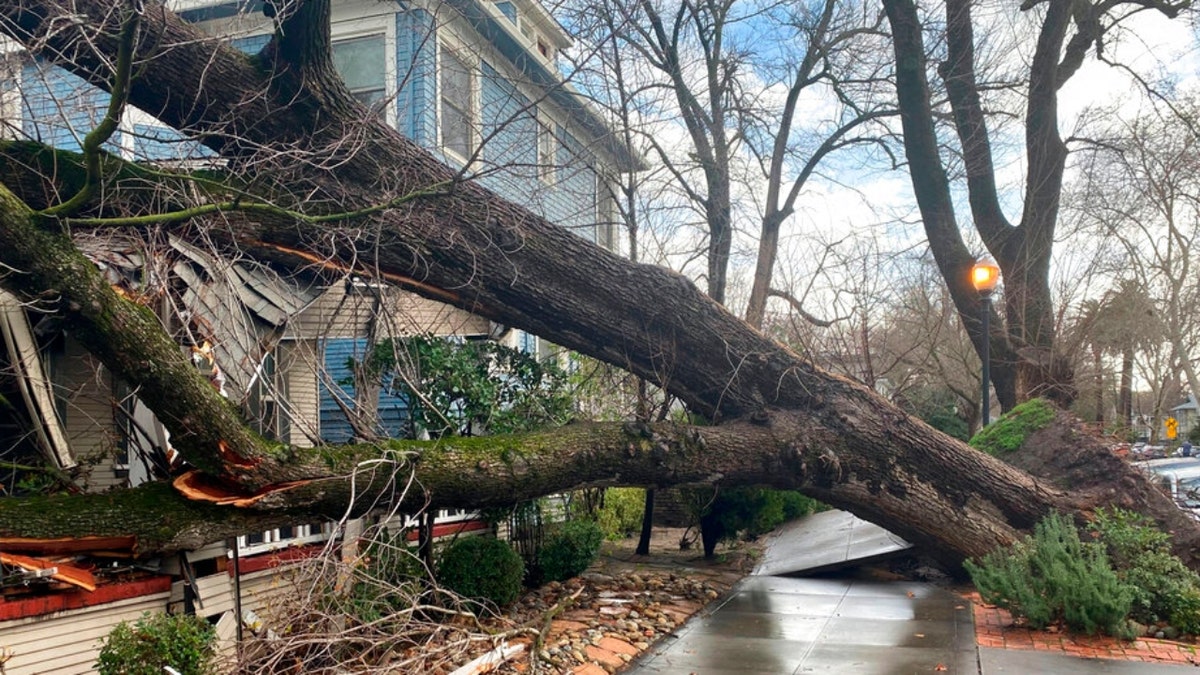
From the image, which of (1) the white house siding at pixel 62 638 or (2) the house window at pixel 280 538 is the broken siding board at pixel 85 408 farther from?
(1) the white house siding at pixel 62 638

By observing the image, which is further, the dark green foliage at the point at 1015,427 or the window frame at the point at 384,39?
the window frame at the point at 384,39

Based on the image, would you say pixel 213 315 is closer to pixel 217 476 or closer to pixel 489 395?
pixel 217 476

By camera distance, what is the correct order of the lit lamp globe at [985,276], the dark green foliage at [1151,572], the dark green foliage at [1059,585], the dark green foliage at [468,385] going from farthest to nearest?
1. the lit lamp globe at [985,276]
2. the dark green foliage at [468,385]
3. the dark green foliage at [1151,572]
4. the dark green foliage at [1059,585]

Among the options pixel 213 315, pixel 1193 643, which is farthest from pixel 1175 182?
pixel 213 315

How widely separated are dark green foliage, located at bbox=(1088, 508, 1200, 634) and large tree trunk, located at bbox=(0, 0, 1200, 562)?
30.7 inches

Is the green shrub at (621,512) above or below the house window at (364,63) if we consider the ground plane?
below

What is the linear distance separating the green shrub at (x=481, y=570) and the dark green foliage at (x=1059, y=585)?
400 cm

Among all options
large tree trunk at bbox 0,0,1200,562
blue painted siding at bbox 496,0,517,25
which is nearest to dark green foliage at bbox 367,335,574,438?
large tree trunk at bbox 0,0,1200,562

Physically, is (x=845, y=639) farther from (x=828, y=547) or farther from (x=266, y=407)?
(x=266, y=407)

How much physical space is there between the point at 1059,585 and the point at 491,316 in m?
5.26

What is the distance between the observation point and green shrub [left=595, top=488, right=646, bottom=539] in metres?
12.6

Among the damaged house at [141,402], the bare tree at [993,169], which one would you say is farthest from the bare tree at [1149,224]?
the damaged house at [141,402]

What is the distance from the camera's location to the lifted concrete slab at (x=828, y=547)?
31.6 ft

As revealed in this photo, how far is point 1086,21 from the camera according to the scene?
12.4 meters
